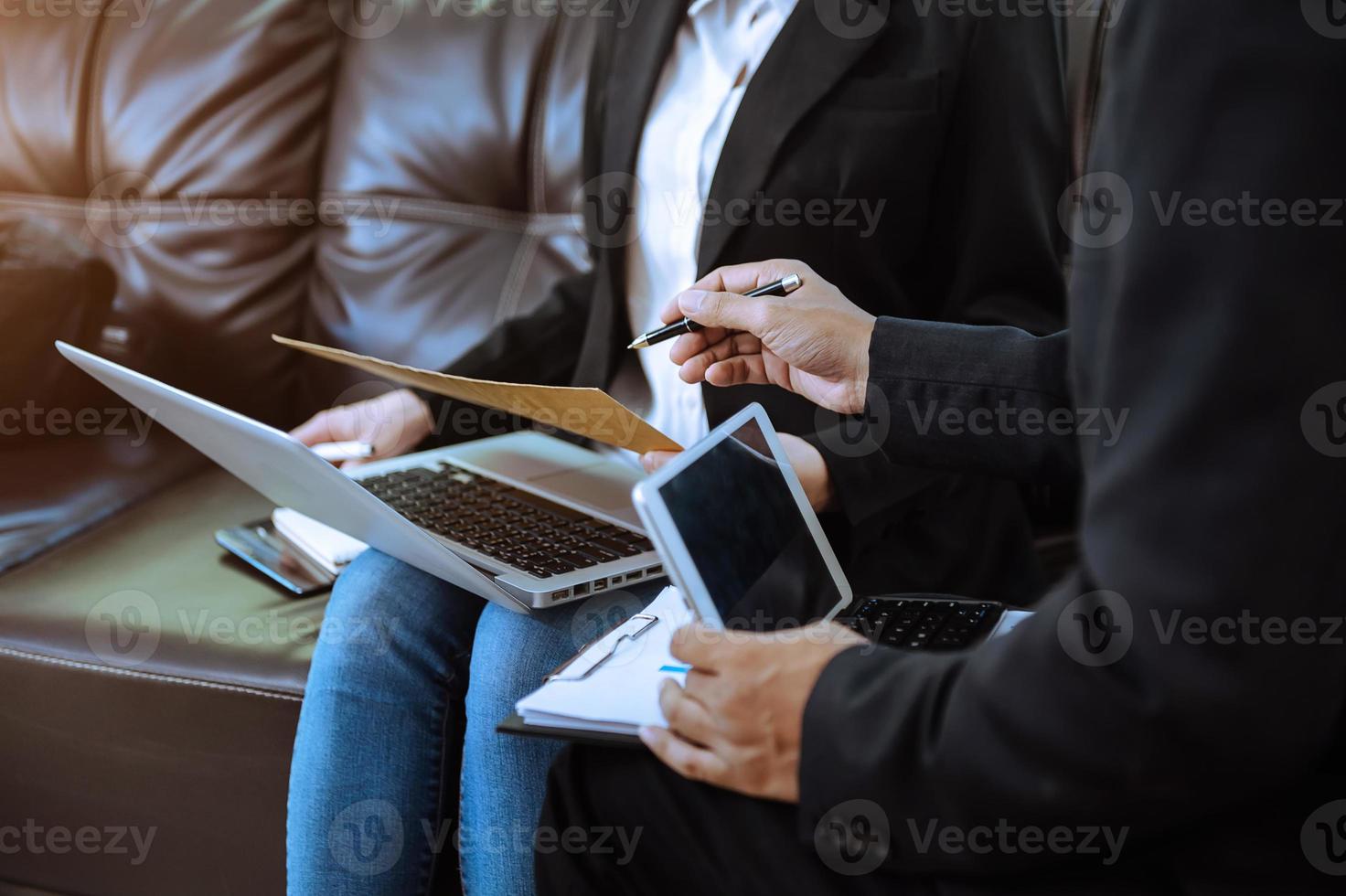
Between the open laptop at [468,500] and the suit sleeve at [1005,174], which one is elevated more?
the suit sleeve at [1005,174]

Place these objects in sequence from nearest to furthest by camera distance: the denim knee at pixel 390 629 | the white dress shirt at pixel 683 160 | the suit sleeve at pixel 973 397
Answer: the suit sleeve at pixel 973 397
the denim knee at pixel 390 629
the white dress shirt at pixel 683 160

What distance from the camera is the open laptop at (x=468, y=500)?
812 millimetres

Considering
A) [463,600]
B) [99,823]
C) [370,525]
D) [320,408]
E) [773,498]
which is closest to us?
[773,498]

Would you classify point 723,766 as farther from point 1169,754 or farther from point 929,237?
point 929,237

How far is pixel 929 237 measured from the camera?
1092 mm

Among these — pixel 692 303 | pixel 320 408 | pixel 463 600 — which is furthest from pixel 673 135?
pixel 320 408

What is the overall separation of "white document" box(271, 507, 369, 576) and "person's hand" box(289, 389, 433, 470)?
3.1 inches

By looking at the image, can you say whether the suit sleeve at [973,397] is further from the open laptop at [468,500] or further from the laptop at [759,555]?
the open laptop at [468,500]

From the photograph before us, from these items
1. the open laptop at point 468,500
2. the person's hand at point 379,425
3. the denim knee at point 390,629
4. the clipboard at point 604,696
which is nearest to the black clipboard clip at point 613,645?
the clipboard at point 604,696

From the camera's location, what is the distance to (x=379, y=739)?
2.96 feet

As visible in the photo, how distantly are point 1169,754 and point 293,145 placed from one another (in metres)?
1.61

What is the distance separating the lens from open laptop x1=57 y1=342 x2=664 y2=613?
2.66ft

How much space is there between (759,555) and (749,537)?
0.05ft

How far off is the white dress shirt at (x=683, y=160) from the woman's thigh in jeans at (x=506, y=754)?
34 cm
